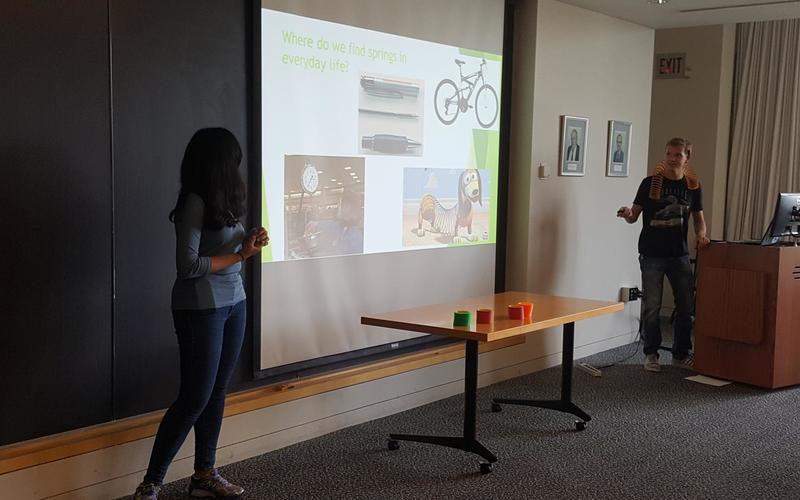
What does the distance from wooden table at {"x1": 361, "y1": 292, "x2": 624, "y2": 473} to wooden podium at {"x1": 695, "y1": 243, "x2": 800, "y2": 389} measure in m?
1.39

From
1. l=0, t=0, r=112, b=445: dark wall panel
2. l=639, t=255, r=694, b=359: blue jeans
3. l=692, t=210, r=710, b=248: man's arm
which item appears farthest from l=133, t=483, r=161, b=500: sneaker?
l=692, t=210, r=710, b=248: man's arm

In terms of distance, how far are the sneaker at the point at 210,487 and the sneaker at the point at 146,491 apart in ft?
0.74

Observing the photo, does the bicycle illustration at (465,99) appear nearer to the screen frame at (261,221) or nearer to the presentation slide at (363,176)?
the presentation slide at (363,176)

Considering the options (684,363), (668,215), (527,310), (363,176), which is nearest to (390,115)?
(363,176)

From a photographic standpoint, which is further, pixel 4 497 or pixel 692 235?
pixel 692 235

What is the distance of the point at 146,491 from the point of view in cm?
316

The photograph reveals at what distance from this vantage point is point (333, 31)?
413 cm

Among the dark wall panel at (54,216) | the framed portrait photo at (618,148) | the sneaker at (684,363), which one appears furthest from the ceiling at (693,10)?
the dark wall panel at (54,216)

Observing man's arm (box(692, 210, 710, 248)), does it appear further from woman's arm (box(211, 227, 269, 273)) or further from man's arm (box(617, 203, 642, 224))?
woman's arm (box(211, 227, 269, 273))

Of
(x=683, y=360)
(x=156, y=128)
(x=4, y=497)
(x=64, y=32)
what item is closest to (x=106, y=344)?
(x=4, y=497)

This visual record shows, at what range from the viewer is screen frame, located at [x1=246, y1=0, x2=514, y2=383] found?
377cm

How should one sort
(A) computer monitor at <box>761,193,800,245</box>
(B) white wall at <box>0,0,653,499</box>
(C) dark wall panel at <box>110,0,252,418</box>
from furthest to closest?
(A) computer monitor at <box>761,193,800,245</box>, (B) white wall at <box>0,0,653,499</box>, (C) dark wall panel at <box>110,0,252,418</box>

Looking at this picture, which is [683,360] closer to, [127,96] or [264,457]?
[264,457]

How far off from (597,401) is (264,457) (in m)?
2.17
